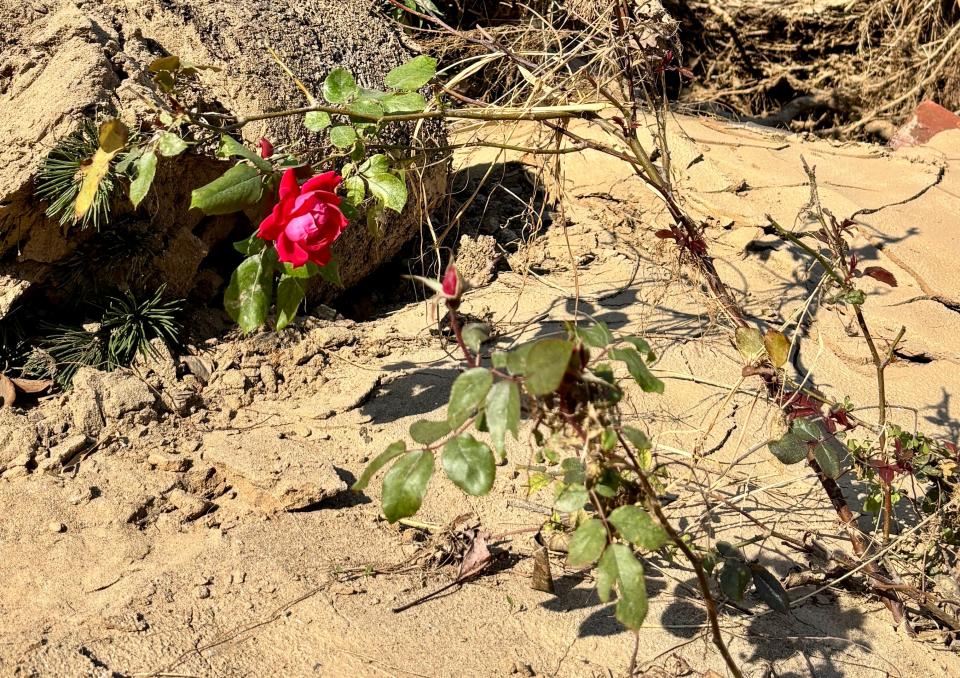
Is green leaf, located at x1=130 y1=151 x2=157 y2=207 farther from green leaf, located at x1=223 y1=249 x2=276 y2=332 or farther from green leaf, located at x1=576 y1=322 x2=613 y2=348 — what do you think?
green leaf, located at x1=576 y1=322 x2=613 y2=348

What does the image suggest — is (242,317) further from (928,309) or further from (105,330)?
(928,309)

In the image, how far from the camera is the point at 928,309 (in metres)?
2.82

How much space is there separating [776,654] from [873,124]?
3969mm

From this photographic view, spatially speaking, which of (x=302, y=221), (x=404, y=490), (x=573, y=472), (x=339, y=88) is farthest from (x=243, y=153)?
(x=573, y=472)

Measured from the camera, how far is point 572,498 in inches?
55.7

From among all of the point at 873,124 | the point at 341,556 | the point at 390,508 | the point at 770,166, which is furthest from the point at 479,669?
the point at 873,124

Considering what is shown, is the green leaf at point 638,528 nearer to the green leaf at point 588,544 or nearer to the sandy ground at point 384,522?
the green leaf at point 588,544

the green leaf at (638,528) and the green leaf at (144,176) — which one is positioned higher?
the green leaf at (144,176)

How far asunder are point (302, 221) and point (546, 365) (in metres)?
0.57

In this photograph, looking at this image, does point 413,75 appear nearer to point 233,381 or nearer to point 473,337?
point 473,337

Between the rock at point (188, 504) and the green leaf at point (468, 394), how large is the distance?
1.03 m

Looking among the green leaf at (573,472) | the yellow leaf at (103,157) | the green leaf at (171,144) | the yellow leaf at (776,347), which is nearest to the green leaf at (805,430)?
the yellow leaf at (776,347)

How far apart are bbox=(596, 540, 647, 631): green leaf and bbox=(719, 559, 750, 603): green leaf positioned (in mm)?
487

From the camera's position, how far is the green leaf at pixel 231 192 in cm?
152
